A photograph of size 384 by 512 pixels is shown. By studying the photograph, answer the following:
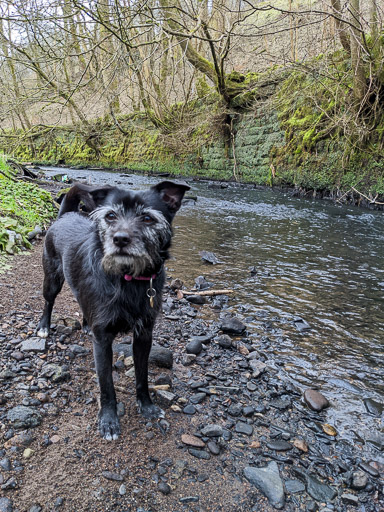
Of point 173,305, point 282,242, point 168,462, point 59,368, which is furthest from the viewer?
point 282,242

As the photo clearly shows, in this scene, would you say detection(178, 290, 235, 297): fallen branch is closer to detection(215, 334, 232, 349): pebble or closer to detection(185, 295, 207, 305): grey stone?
detection(185, 295, 207, 305): grey stone

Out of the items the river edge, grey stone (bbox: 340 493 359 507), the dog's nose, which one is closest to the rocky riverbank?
grey stone (bbox: 340 493 359 507)

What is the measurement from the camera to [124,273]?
2.43m

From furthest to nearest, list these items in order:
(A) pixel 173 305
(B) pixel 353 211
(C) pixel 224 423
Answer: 1. (B) pixel 353 211
2. (A) pixel 173 305
3. (C) pixel 224 423

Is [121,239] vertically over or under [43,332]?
over

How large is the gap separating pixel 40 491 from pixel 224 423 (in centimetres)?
128

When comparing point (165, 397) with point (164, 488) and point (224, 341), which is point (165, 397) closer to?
point (164, 488)

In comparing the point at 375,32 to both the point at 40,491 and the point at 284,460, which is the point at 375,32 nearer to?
the point at 284,460

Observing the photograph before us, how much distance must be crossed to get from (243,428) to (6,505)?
5.02 ft

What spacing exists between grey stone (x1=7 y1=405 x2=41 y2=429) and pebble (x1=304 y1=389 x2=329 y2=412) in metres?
2.09

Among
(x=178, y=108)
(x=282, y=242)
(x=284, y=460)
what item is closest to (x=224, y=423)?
(x=284, y=460)

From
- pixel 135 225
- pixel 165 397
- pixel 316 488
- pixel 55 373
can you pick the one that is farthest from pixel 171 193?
pixel 316 488

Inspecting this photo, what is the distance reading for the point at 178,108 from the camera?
2088cm

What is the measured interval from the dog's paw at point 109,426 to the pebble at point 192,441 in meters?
0.46
